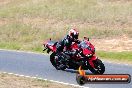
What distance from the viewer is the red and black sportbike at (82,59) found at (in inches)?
706

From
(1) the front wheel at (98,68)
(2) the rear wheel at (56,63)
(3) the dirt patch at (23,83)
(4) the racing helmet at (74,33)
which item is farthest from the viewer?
(2) the rear wheel at (56,63)

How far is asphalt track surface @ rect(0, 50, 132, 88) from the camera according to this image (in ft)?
58.3

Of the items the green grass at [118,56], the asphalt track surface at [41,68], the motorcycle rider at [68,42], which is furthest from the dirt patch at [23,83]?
the green grass at [118,56]

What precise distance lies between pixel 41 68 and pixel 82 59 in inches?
109

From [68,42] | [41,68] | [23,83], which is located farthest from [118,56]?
[23,83]

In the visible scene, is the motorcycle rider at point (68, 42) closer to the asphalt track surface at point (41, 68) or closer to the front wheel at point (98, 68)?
the asphalt track surface at point (41, 68)

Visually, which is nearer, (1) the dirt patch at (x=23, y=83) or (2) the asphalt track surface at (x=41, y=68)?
(1) the dirt patch at (x=23, y=83)

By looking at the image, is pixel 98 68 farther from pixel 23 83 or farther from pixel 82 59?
pixel 23 83

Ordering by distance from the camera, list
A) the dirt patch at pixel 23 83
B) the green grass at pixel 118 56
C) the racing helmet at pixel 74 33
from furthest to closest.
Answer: the green grass at pixel 118 56, the racing helmet at pixel 74 33, the dirt patch at pixel 23 83

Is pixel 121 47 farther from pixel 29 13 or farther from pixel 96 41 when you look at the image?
pixel 29 13

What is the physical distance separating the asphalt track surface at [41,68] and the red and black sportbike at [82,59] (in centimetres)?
38

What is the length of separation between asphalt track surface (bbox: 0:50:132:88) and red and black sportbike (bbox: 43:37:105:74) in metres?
0.38

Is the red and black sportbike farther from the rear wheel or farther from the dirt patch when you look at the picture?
the dirt patch

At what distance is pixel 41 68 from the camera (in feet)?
67.1
